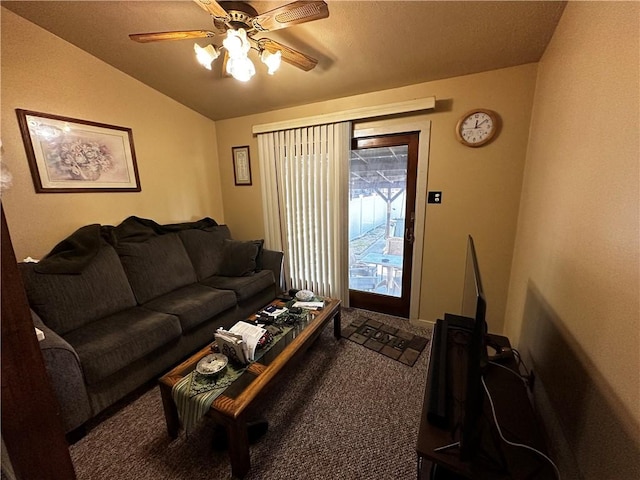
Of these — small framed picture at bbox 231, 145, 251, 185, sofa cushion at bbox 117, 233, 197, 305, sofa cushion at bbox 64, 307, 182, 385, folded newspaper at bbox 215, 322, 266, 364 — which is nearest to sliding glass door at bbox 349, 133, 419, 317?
small framed picture at bbox 231, 145, 251, 185

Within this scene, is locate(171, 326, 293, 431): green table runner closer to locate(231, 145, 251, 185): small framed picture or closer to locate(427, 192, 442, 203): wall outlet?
locate(427, 192, 442, 203): wall outlet

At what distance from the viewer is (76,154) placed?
6.81ft

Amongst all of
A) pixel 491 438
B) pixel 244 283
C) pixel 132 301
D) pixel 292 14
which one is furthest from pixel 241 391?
pixel 292 14

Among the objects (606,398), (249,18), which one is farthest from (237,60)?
(606,398)

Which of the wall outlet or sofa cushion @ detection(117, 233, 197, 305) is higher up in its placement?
the wall outlet

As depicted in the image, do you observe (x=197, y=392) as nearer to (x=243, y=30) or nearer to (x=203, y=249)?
(x=203, y=249)

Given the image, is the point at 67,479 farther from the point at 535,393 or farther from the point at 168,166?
the point at 168,166

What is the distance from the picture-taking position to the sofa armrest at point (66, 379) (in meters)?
1.23

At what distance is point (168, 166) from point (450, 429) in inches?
127

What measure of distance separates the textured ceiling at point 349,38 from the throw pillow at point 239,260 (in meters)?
1.59

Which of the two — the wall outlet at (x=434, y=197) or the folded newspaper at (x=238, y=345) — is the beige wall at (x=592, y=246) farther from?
the folded newspaper at (x=238, y=345)

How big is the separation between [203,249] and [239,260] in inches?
16.8

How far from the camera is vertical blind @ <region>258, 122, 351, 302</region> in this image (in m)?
2.57

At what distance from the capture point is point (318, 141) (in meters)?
2.59
